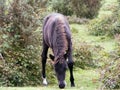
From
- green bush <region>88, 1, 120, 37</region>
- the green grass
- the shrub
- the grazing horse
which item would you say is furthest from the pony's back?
the shrub

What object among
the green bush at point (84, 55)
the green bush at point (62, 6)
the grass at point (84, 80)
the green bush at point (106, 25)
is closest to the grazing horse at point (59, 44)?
the grass at point (84, 80)

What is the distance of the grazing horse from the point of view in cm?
1122

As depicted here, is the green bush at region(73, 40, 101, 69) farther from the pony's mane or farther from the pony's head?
the pony's head

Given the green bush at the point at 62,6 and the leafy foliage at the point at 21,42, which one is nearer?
the leafy foliage at the point at 21,42

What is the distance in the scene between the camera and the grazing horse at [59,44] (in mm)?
11219

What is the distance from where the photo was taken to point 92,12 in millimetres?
26156

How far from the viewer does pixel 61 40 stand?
11.7m

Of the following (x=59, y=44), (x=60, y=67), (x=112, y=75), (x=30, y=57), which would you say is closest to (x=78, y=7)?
(x=30, y=57)

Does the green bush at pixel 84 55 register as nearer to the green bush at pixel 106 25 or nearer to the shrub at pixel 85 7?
the green bush at pixel 106 25

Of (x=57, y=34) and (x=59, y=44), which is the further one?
(x=57, y=34)

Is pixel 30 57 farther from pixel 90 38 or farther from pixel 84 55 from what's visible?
pixel 90 38

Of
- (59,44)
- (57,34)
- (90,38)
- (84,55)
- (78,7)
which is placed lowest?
(90,38)

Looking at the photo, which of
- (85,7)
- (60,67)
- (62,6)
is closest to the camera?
(60,67)

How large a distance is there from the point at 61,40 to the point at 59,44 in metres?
0.15
